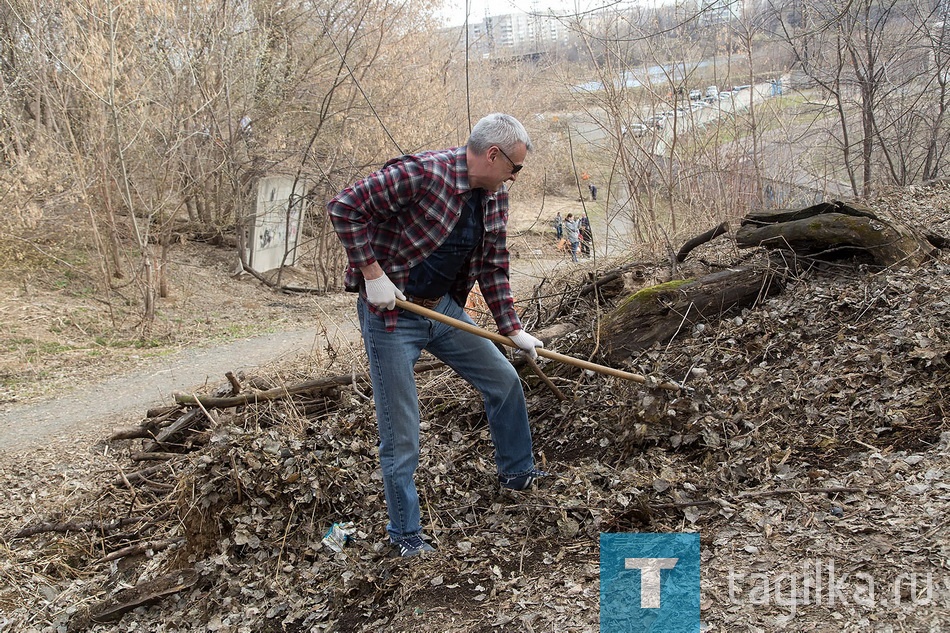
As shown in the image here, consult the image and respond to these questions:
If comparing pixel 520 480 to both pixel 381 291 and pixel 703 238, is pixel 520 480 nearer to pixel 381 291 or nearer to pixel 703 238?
pixel 381 291

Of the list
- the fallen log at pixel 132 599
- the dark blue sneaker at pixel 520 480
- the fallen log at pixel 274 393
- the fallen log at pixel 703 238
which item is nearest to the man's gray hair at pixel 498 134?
the dark blue sneaker at pixel 520 480

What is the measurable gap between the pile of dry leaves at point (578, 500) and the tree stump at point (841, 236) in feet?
0.46

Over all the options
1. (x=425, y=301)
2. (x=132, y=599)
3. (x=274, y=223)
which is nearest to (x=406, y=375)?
(x=425, y=301)

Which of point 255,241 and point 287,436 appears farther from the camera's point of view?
point 255,241

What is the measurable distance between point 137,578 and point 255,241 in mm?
12396

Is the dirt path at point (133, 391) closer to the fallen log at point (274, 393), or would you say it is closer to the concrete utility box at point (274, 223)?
the fallen log at point (274, 393)

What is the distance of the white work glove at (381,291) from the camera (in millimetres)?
3076

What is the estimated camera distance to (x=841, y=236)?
4.75 m

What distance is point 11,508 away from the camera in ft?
16.1

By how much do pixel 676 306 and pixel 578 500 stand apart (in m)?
1.80

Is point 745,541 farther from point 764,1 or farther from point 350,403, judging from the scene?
point 764,1

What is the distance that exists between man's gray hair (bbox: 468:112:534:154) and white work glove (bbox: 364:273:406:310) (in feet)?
2.23

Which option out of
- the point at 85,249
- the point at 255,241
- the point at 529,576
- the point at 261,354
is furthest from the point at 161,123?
the point at 529,576

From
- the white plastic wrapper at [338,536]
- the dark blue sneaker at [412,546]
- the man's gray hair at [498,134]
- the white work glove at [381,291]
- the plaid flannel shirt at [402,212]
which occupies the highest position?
the man's gray hair at [498,134]
